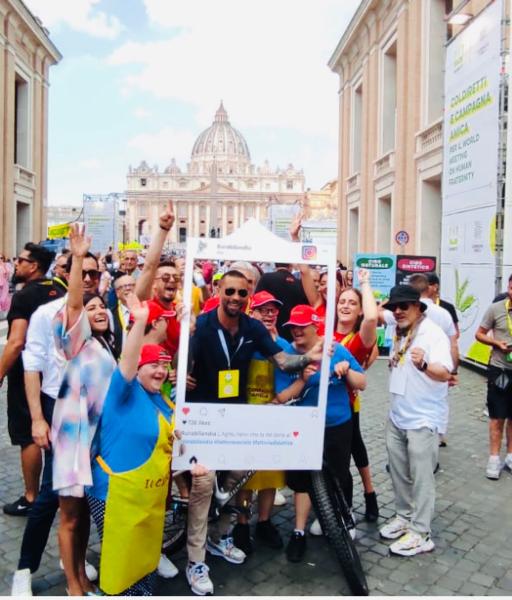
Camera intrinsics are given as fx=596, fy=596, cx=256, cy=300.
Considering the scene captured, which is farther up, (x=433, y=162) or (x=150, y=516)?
(x=433, y=162)

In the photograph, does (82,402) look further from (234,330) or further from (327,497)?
(327,497)

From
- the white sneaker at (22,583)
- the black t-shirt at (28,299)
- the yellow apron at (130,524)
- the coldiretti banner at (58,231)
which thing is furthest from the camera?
the coldiretti banner at (58,231)

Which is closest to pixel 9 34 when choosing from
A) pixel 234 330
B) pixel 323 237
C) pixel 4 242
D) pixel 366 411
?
pixel 4 242

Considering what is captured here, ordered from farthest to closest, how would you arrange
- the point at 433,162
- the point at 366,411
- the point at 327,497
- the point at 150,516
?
the point at 433,162
the point at 366,411
the point at 327,497
the point at 150,516

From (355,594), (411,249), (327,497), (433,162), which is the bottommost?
(355,594)

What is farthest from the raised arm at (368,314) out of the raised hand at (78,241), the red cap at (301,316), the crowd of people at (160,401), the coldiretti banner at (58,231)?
the coldiretti banner at (58,231)

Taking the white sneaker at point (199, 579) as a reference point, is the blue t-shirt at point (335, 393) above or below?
above

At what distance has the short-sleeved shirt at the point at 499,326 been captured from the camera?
596cm

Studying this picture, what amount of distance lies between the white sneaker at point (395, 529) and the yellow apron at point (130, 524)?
1.91 metres

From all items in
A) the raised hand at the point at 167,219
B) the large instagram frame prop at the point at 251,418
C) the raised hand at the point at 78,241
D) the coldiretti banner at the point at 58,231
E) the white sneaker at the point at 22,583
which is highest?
the coldiretti banner at the point at 58,231

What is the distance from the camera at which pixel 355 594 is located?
365cm

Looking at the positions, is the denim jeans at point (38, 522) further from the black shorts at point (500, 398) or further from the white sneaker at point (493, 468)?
the black shorts at point (500, 398)

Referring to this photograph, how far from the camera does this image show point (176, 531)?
13.6 feet

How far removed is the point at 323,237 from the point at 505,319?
886 inches
